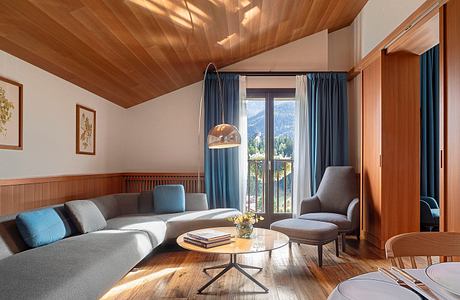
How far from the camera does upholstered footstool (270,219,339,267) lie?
3.39 m

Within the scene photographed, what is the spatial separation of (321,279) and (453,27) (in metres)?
2.31

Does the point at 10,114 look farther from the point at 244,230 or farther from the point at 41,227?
the point at 244,230

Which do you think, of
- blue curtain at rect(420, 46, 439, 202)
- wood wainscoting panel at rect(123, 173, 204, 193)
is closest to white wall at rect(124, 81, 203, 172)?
wood wainscoting panel at rect(123, 173, 204, 193)

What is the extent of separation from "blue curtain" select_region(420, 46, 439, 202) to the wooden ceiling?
147cm

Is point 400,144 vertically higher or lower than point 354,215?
higher

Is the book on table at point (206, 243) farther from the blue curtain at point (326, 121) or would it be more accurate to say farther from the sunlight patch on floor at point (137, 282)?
the blue curtain at point (326, 121)

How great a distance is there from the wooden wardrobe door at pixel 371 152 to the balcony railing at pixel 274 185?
1148 mm

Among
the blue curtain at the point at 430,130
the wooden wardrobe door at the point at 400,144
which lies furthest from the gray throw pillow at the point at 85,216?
the blue curtain at the point at 430,130

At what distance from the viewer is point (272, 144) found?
17.3 ft

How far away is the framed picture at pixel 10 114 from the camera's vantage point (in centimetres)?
271

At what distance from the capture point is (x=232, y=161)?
5004mm

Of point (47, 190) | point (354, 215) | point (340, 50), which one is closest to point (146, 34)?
point (47, 190)

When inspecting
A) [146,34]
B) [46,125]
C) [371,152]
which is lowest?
[371,152]

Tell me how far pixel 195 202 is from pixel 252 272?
1.55 meters
